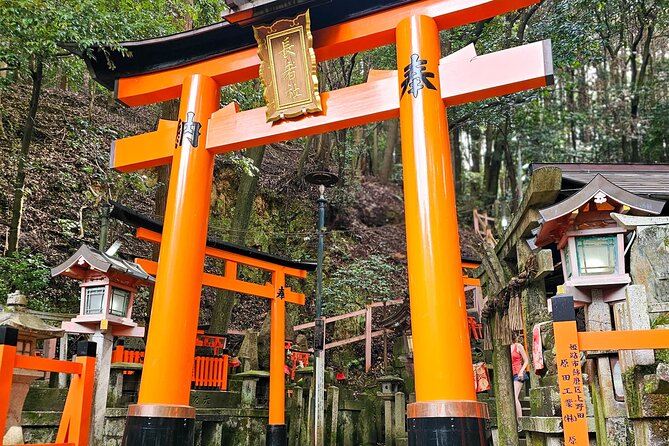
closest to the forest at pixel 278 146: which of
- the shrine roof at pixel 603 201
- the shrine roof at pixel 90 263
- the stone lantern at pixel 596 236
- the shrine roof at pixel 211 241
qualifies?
the shrine roof at pixel 211 241

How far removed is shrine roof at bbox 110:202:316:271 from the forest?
1.78 metres

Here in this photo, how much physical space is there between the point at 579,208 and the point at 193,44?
4.79 metres

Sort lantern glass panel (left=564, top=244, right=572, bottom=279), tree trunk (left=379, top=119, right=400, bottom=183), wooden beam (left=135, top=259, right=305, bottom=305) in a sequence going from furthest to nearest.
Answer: tree trunk (left=379, top=119, right=400, bottom=183) < wooden beam (left=135, top=259, right=305, bottom=305) < lantern glass panel (left=564, top=244, right=572, bottom=279)

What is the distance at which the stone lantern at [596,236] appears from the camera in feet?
15.4

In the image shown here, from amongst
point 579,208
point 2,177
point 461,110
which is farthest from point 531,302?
point 2,177

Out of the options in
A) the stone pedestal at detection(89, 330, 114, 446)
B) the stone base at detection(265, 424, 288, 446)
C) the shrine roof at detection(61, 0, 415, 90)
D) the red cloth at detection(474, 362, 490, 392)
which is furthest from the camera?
the stone base at detection(265, 424, 288, 446)

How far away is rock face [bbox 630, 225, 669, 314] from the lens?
493 centimetres

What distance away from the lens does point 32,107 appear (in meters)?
10.1

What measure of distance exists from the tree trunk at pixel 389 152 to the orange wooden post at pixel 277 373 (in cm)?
1577

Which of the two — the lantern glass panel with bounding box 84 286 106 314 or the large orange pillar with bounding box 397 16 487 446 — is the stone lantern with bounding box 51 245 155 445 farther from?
the large orange pillar with bounding box 397 16 487 446

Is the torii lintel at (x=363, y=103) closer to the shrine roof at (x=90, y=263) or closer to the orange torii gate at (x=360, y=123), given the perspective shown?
the orange torii gate at (x=360, y=123)

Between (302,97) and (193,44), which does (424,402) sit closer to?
(302,97)

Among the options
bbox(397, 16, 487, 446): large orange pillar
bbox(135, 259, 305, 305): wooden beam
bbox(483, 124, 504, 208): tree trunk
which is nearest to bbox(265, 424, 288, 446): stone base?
bbox(135, 259, 305, 305): wooden beam

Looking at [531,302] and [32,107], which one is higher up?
[32,107]
